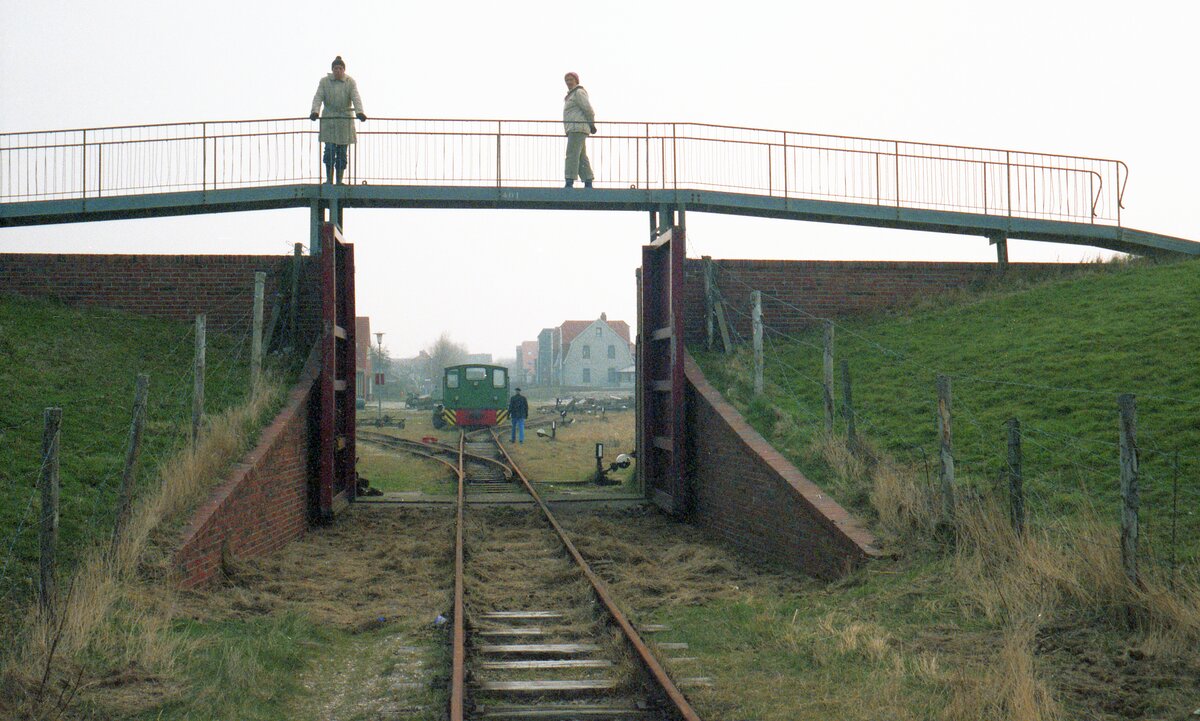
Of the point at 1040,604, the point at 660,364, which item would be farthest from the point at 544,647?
the point at 660,364

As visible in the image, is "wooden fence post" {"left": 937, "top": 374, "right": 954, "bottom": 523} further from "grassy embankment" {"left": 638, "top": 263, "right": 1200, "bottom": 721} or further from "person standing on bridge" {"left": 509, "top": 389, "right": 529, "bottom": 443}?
"person standing on bridge" {"left": 509, "top": 389, "right": 529, "bottom": 443}

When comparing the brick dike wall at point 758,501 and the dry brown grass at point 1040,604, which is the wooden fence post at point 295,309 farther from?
the dry brown grass at point 1040,604

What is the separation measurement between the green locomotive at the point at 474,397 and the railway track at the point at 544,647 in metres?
26.0

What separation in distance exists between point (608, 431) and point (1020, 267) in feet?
60.0

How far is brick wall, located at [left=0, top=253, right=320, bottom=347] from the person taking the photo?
14445 mm

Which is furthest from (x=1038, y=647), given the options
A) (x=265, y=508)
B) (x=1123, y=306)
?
(x=1123, y=306)

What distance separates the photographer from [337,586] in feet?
29.7

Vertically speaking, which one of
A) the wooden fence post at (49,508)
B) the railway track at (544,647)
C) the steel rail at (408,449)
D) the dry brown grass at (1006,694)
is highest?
the wooden fence post at (49,508)

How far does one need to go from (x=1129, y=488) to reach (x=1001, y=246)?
1230cm

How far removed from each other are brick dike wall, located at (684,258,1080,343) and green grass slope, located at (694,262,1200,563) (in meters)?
0.42

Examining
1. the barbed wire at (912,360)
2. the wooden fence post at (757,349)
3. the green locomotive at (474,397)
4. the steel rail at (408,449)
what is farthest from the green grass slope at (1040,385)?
the green locomotive at (474,397)

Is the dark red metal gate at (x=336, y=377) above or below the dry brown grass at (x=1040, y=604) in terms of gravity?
above

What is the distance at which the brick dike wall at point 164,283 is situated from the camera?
1451cm

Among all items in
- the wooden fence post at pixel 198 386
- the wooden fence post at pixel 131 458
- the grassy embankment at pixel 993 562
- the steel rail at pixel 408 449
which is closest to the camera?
the grassy embankment at pixel 993 562
